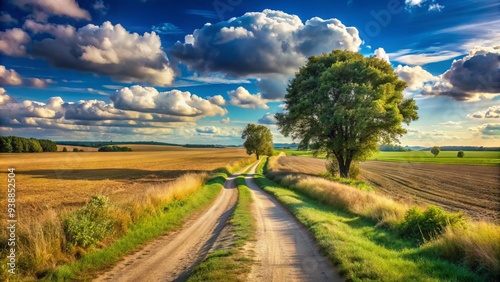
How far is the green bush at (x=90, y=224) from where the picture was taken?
444 inches

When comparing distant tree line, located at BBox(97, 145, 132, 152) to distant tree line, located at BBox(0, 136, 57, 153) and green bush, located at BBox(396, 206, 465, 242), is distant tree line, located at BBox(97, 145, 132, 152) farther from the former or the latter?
green bush, located at BBox(396, 206, 465, 242)

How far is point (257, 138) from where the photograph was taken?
296 ft

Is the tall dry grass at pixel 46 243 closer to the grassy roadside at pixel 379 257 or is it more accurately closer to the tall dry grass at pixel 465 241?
the grassy roadside at pixel 379 257

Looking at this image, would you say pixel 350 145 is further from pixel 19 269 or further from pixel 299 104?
pixel 19 269

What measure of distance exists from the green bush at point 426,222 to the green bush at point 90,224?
12.8 m

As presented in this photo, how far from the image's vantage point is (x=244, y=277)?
8.46 meters

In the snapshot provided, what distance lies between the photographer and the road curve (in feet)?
30.6

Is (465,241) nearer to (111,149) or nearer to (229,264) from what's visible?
(229,264)

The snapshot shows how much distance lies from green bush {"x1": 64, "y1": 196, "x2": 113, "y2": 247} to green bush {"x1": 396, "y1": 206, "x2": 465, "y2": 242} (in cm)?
1284

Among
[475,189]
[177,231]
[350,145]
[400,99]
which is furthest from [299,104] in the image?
[177,231]

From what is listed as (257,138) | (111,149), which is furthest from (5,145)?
(257,138)

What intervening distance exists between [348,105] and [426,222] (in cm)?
2286

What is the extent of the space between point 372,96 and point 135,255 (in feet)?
96.7

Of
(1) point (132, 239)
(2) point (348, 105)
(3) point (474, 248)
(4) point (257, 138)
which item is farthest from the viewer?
(4) point (257, 138)
